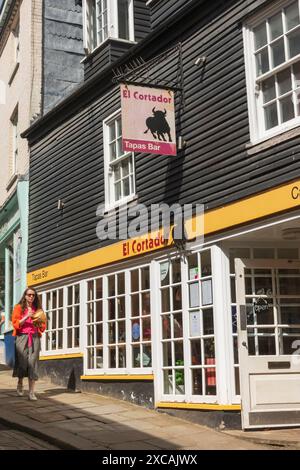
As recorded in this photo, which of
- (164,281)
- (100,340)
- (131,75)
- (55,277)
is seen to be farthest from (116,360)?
(131,75)

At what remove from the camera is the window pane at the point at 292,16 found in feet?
24.7

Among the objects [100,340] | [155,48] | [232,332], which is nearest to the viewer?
[232,332]

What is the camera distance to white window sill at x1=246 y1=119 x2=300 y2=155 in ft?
23.6

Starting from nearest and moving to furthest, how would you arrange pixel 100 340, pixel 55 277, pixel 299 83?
pixel 299 83 → pixel 100 340 → pixel 55 277

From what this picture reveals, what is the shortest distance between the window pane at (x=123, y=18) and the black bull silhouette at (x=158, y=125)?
3894 millimetres

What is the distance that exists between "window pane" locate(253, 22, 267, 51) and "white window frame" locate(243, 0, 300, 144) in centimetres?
5

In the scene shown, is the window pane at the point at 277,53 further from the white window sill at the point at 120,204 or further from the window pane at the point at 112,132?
the window pane at the point at 112,132

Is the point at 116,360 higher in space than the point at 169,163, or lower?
lower

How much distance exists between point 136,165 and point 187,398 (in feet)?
12.9

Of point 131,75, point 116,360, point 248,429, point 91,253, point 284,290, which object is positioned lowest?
point 248,429

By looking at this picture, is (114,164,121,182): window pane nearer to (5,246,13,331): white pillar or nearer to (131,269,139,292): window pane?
(131,269,139,292): window pane

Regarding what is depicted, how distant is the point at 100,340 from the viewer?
36.0 feet

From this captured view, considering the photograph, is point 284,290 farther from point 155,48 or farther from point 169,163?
point 155,48

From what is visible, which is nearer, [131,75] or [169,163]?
[169,163]
